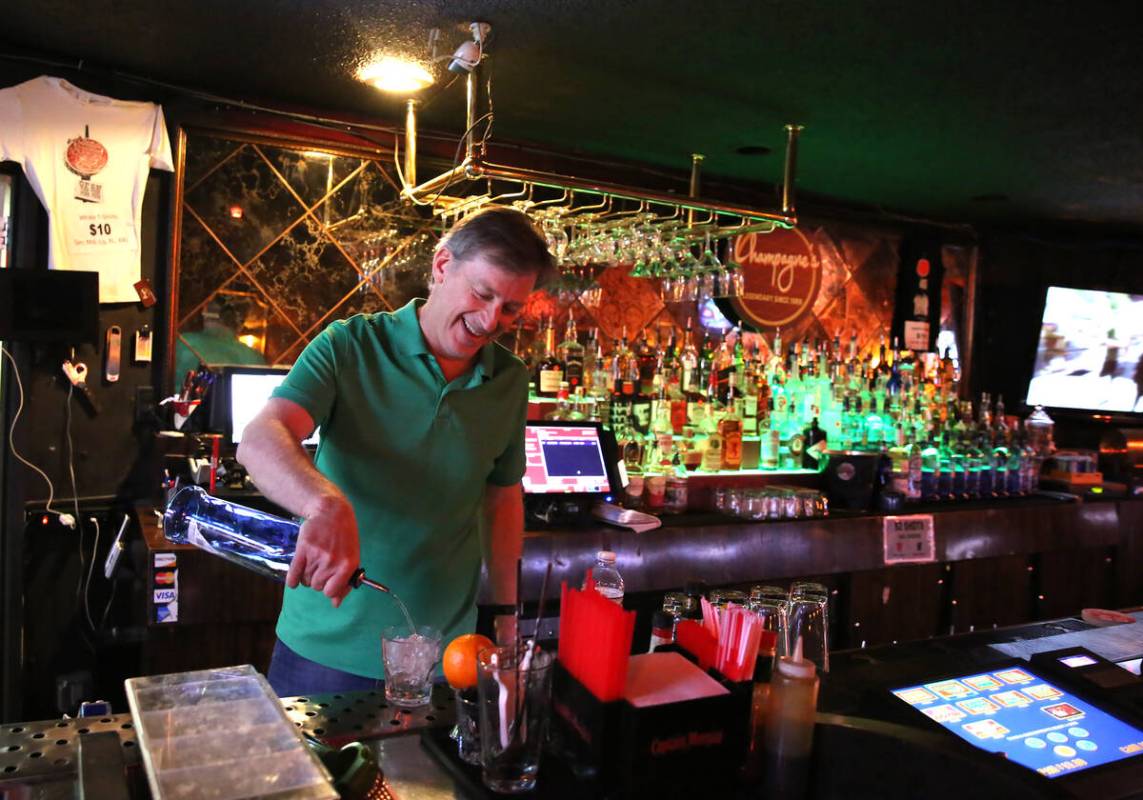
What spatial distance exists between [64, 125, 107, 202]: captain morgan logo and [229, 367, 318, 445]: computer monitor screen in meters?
0.87

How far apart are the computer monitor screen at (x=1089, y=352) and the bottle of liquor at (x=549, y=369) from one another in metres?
3.67

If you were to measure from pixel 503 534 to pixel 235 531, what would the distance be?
0.71 m

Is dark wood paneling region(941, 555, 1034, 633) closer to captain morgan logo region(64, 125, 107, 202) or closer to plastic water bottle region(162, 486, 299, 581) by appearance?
plastic water bottle region(162, 486, 299, 581)

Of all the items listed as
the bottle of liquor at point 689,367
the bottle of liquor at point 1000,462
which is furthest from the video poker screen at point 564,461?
the bottle of liquor at point 1000,462

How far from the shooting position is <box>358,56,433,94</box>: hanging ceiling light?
3.37 meters

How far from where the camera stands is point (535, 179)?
10.8 feet

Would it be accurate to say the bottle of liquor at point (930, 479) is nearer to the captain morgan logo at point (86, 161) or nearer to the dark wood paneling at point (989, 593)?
the dark wood paneling at point (989, 593)

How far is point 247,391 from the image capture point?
3775 mm

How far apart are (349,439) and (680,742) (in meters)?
1.00

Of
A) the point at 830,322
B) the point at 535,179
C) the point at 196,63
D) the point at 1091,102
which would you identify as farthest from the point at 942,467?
the point at 196,63

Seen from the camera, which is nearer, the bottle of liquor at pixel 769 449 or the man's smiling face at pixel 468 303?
the man's smiling face at pixel 468 303

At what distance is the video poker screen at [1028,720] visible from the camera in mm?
1384

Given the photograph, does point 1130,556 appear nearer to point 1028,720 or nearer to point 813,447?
point 813,447

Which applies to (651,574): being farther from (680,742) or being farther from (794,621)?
(680,742)
